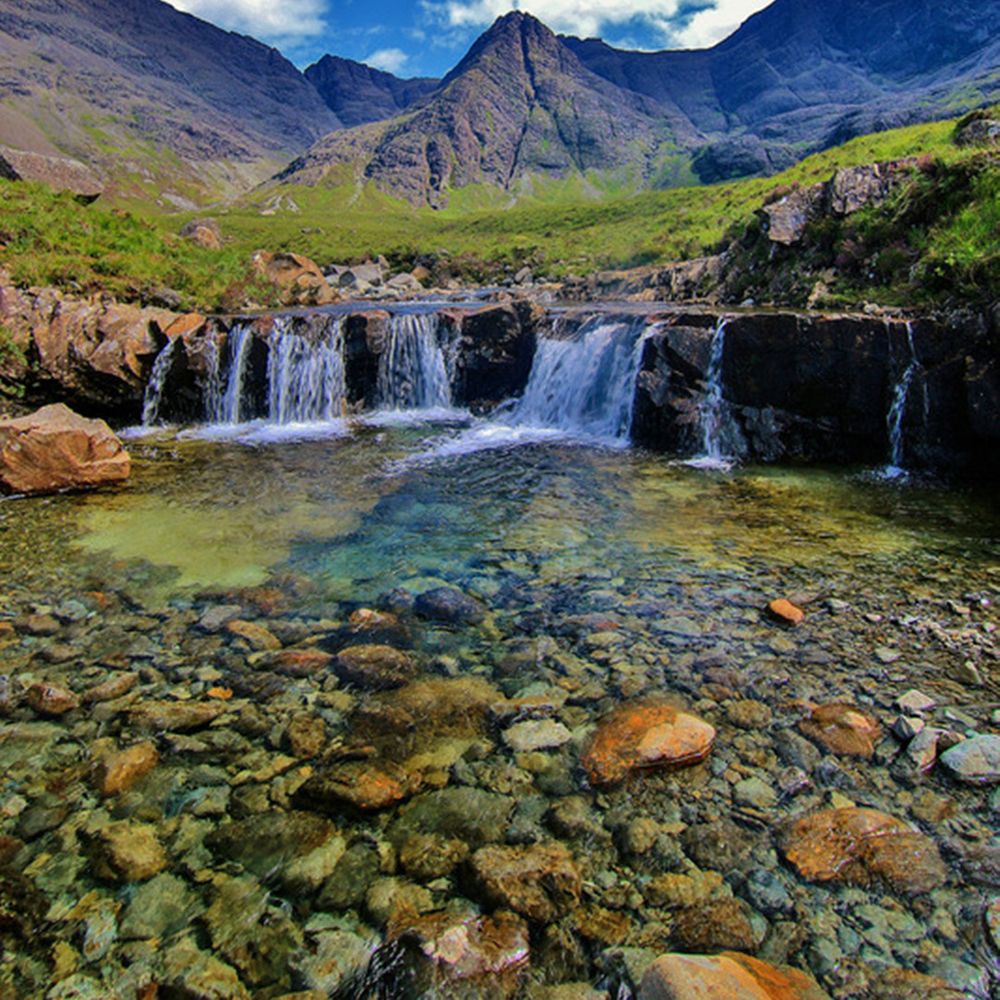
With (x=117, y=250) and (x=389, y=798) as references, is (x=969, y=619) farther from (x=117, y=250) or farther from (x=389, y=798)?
(x=117, y=250)

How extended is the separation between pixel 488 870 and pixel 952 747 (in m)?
3.51

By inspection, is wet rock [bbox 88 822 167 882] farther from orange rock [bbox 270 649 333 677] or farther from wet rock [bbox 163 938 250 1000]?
orange rock [bbox 270 649 333 677]

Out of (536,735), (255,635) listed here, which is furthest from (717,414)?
(255,635)

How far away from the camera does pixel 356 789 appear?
Answer: 429cm

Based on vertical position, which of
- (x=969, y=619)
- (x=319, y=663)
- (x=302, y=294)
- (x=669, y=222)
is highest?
(x=669, y=222)

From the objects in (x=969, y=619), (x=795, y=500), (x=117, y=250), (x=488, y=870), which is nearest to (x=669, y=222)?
(x=117, y=250)

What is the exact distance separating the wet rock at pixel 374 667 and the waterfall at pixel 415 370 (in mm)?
15518

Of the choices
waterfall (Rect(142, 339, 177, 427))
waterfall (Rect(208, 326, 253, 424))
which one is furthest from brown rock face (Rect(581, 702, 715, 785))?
waterfall (Rect(142, 339, 177, 427))

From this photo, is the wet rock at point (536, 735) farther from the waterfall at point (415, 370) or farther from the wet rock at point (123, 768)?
the waterfall at point (415, 370)

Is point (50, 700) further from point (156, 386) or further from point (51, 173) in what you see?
point (51, 173)

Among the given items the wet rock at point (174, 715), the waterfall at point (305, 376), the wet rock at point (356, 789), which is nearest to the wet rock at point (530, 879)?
the wet rock at point (356, 789)

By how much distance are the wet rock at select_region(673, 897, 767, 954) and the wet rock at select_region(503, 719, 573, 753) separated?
1554 millimetres

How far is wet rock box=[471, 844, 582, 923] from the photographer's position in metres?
3.46

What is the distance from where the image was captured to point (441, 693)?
5520 millimetres
